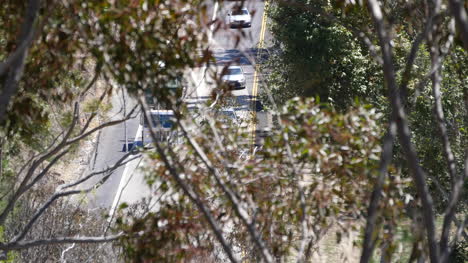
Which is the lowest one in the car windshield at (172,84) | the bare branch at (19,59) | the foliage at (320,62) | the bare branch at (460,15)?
the foliage at (320,62)

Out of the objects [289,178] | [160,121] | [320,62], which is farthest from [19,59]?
[320,62]

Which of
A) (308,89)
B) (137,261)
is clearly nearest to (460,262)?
(308,89)

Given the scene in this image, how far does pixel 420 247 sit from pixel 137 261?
2.60 metres

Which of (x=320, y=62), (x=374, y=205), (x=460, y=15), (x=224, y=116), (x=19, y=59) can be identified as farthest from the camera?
(x=320, y=62)

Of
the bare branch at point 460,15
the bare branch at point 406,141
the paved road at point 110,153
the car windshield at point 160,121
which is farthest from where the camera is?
the paved road at point 110,153

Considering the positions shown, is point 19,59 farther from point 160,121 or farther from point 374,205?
point 160,121

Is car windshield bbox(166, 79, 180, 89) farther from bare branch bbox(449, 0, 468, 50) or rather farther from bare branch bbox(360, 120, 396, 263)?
bare branch bbox(449, 0, 468, 50)

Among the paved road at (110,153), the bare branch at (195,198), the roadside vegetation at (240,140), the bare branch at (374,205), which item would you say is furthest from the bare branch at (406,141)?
the paved road at (110,153)

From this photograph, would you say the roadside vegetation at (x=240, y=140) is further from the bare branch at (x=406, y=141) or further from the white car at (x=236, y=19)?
the white car at (x=236, y=19)

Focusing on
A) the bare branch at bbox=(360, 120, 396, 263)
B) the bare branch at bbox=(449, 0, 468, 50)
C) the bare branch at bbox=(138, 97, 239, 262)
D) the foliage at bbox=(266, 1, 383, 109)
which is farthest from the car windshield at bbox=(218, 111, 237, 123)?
the bare branch at bbox=(449, 0, 468, 50)

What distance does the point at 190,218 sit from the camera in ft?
22.4

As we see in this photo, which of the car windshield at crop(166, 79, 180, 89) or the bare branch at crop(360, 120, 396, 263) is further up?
the car windshield at crop(166, 79, 180, 89)

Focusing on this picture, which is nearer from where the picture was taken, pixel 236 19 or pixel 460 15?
pixel 460 15

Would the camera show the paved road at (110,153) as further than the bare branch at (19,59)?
Yes
